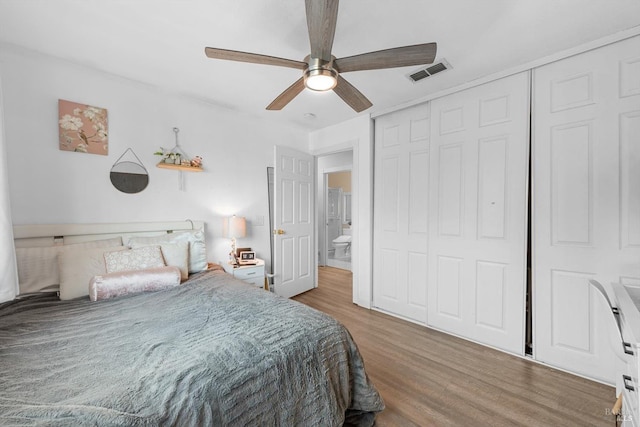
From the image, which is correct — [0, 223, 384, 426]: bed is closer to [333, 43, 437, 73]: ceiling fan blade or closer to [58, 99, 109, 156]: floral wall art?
[58, 99, 109, 156]: floral wall art

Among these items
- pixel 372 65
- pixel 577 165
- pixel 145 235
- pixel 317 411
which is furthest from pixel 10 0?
pixel 577 165

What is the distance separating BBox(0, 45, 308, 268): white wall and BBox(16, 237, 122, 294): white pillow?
13.4 inches

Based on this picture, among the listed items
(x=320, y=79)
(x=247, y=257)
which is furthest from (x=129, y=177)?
(x=320, y=79)

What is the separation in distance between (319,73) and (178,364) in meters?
1.64

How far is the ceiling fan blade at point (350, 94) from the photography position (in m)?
1.78

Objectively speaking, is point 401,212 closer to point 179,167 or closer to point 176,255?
point 176,255

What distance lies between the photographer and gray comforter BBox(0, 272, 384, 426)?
88cm

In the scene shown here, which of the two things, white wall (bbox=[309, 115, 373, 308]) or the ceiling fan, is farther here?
white wall (bbox=[309, 115, 373, 308])

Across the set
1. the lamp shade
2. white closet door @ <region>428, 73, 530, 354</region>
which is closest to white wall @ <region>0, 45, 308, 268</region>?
the lamp shade

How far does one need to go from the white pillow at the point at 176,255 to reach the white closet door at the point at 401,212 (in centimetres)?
224

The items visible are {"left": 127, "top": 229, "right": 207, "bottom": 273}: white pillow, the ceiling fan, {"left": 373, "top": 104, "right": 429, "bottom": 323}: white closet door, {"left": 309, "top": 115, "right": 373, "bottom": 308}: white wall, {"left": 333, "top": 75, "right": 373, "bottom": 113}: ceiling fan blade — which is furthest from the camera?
{"left": 309, "top": 115, "right": 373, "bottom": 308}: white wall

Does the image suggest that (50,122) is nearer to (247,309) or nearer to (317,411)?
(247,309)

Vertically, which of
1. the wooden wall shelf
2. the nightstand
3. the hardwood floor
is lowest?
the hardwood floor

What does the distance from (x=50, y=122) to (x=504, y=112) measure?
4005 millimetres
